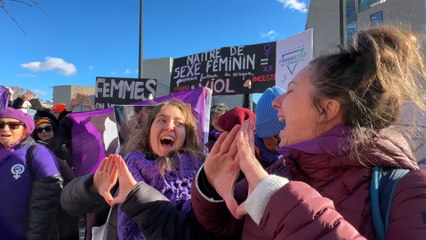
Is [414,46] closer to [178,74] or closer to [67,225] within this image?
[67,225]

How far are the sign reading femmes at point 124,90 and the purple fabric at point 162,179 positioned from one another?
409 cm

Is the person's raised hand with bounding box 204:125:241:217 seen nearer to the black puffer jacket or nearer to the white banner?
the black puffer jacket

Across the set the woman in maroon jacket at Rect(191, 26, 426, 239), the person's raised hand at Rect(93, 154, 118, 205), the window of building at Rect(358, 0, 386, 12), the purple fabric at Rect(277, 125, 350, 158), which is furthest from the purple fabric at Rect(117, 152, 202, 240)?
the window of building at Rect(358, 0, 386, 12)

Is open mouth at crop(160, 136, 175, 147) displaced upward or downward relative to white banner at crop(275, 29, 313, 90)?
downward

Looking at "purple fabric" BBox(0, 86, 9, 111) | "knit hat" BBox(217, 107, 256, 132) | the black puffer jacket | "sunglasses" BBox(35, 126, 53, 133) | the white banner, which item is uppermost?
the white banner

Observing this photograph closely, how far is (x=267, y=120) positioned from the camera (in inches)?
99.1

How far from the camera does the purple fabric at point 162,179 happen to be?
1905 millimetres

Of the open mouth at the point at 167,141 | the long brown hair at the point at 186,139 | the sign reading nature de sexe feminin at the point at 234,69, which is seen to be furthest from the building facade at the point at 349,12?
the open mouth at the point at 167,141

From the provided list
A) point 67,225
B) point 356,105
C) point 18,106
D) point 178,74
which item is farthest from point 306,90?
point 178,74

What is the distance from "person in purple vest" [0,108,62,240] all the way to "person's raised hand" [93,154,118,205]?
1086 millimetres

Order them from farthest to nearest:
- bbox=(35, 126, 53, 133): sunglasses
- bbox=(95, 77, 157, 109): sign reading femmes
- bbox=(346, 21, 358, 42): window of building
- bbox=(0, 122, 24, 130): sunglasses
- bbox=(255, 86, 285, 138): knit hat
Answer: bbox=(95, 77, 157, 109): sign reading femmes → bbox=(35, 126, 53, 133): sunglasses → bbox=(0, 122, 24, 130): sunglasses → bbox=(255, 86, 285, 138): knit hat → bbox=(346, 21, 358, 42): window of building

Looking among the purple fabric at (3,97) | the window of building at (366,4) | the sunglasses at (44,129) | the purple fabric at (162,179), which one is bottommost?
the purple fabric at (162,179)

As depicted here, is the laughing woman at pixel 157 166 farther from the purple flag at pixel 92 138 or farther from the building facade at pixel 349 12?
the building facade at pixel 349 12

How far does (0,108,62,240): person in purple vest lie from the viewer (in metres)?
2.79
